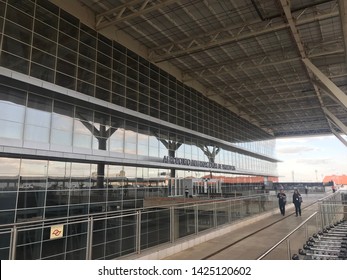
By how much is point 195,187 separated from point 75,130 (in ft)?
68.5

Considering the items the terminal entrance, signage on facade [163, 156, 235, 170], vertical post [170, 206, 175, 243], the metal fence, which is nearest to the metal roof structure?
signage on facade [163, 156, 235, 170]

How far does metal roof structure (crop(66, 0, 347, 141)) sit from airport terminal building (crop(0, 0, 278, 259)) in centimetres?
214

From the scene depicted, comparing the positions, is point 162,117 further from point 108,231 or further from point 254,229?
point 254,229

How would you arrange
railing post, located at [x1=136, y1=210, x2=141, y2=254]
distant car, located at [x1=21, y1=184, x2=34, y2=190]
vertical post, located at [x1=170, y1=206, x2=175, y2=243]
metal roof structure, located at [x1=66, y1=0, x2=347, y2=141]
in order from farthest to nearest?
1. metal roof structure, located at [x1=66, y1=0, x2=347, y2=141]
2. distant car, located at [x1=21, y1=184, x2=34, y2=190]
3. vertical post, located at [x1=170, y1=206, x2=175, y2=243]
4. railing post, located at [x1=136, y1=210, x2=141, y2=254]

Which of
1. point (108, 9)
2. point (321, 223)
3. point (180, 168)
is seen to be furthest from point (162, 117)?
point (321, 223)

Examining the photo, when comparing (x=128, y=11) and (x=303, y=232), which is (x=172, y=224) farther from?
(x=128, y=11)

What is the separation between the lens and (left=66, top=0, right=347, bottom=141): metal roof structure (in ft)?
66.2

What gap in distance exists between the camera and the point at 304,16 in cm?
2156

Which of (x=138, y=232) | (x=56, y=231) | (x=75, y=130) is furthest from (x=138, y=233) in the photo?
(x=75, y=130)

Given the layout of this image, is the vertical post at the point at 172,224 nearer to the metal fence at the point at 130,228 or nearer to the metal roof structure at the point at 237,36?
the metal fence at the point at 130,228

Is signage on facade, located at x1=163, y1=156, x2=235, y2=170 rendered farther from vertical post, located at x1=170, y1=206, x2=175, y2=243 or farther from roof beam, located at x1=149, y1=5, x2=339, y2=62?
vertical post, located at x1=170, y1=206, x2=175, y2=243

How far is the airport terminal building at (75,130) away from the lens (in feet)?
55.1

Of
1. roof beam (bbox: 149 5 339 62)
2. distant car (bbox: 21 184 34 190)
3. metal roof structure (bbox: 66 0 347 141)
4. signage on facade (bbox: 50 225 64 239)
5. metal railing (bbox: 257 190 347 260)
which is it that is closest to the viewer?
metal railing (bbox: 257 190 347 260)

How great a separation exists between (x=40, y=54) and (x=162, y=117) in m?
13.6
